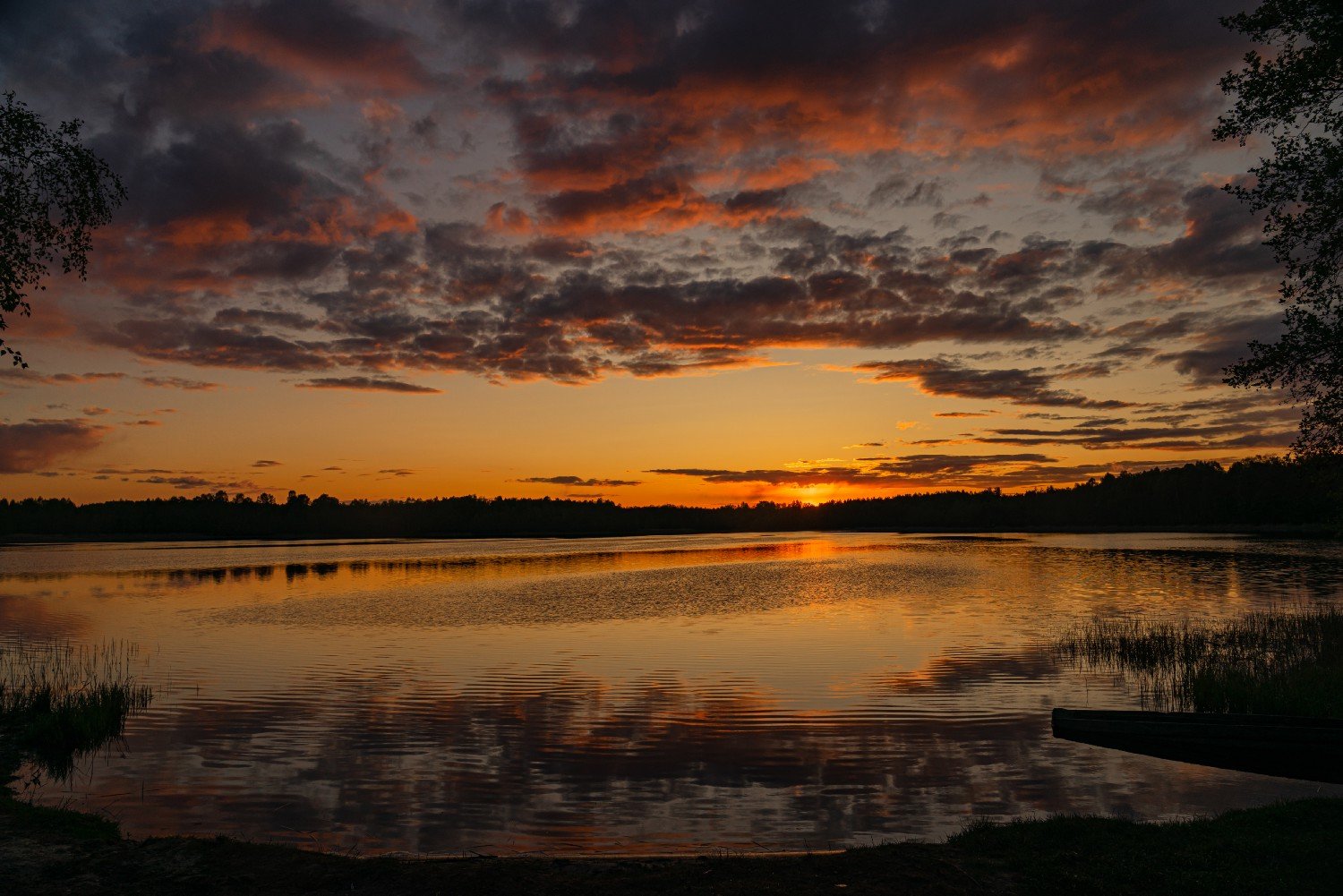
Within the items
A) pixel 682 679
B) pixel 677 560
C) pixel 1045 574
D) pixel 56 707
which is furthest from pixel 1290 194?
pixel 677 560

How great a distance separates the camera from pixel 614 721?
2252 cm

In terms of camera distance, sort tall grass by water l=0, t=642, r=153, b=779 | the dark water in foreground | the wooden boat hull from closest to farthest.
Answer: the wooden boat hull → the dark water in foreground → tall grass by water l=0, t=642, r=153, b=779

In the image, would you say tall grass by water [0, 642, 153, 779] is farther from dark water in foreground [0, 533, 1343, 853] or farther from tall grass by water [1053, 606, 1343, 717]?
tall grass by water [1053, 606, 1343, 717]

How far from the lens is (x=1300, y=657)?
95.3ft

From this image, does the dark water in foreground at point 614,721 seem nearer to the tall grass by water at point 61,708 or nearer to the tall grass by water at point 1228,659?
the tall grass by water at point 61,708

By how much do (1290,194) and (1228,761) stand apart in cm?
1495

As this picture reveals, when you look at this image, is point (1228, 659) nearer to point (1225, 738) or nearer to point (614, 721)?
point (1225, 738)

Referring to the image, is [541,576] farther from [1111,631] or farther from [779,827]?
[779,827]

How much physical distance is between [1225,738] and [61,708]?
87.1 ft

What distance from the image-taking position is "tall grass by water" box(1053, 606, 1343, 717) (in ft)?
73.2

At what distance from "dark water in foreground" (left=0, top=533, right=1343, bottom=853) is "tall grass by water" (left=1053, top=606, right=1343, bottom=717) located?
67.4 inches

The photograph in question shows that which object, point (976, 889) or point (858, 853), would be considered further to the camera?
point (858, 853)

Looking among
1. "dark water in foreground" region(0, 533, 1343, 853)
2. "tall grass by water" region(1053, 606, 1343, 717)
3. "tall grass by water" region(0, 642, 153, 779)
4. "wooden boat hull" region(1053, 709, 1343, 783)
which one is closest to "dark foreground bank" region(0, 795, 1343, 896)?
"dark water in foreground" region(0, 533, 1343, 853)

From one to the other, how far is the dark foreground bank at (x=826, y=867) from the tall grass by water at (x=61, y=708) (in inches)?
309
